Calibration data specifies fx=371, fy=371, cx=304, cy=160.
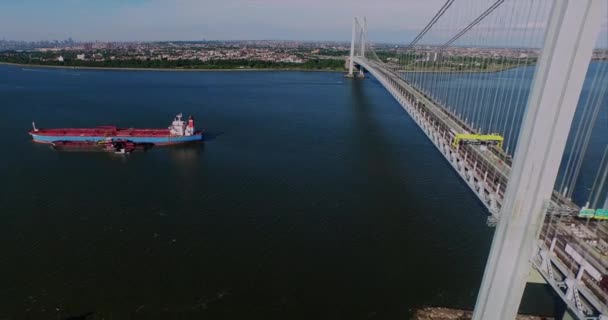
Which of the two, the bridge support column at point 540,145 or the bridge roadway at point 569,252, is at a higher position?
the bridge support column at point 540,145

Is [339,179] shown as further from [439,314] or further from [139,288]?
[139,288]

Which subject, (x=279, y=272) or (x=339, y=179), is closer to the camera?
(x=279, y=272)

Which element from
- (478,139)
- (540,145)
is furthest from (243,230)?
(540,145)

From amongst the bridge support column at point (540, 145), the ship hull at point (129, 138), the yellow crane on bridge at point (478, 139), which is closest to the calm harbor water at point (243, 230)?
the ship hull at point (129, 138)

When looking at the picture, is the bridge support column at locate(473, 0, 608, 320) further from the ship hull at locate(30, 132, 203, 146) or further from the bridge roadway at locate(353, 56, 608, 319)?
the ship hull at locate(30, 132, 203, 146)

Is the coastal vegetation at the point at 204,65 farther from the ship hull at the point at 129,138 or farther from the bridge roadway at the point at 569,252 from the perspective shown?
the bridge roadway at the point at 569,252

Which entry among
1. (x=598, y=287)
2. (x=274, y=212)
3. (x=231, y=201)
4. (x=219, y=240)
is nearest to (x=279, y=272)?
(x=219, y=240)
